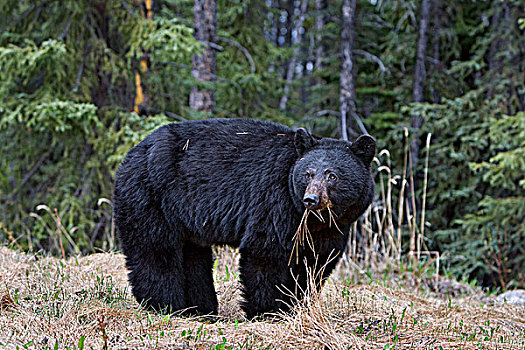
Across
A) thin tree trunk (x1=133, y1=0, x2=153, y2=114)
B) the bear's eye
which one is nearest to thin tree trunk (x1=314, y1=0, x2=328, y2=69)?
thin tree trunk (x1=133, y1=0, x2=153, y2=114)

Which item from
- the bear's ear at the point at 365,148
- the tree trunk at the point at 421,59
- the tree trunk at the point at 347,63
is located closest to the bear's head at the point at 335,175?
the bear's ear at the point at 365,148

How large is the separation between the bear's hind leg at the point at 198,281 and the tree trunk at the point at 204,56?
4.35 m

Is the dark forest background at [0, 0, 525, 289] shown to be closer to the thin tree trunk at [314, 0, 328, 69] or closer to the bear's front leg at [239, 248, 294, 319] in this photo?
the thin tree trunk at [314, 0, 328, 69]

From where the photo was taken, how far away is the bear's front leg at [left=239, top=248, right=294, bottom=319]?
4062mm

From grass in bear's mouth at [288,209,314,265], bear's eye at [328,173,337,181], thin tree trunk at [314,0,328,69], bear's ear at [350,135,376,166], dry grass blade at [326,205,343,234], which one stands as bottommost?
grass in bear's mouth at [288,209,314,265]

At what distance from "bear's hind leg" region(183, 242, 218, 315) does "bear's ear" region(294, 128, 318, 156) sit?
1313mm

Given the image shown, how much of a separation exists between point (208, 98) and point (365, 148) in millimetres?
4991

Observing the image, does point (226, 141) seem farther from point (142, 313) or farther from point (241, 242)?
point (142, 313)

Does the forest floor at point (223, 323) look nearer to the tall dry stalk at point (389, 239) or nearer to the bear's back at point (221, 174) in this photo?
the bear's back at point (221, 174)

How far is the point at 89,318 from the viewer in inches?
140

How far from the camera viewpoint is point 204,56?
28.6 feet

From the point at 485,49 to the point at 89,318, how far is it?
11442 mm

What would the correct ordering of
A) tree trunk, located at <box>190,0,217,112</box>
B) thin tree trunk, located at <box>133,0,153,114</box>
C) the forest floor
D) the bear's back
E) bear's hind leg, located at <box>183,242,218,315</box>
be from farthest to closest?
tree trunk, located at <box>190,0,217,112</box> → thin tree trunk, located at <box>133,0,153,114</box> → bear's hind leg, located at <box>183,242,218,315</box> → the bear's back → the forest floor

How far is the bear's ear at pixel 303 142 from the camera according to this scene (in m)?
4.09
